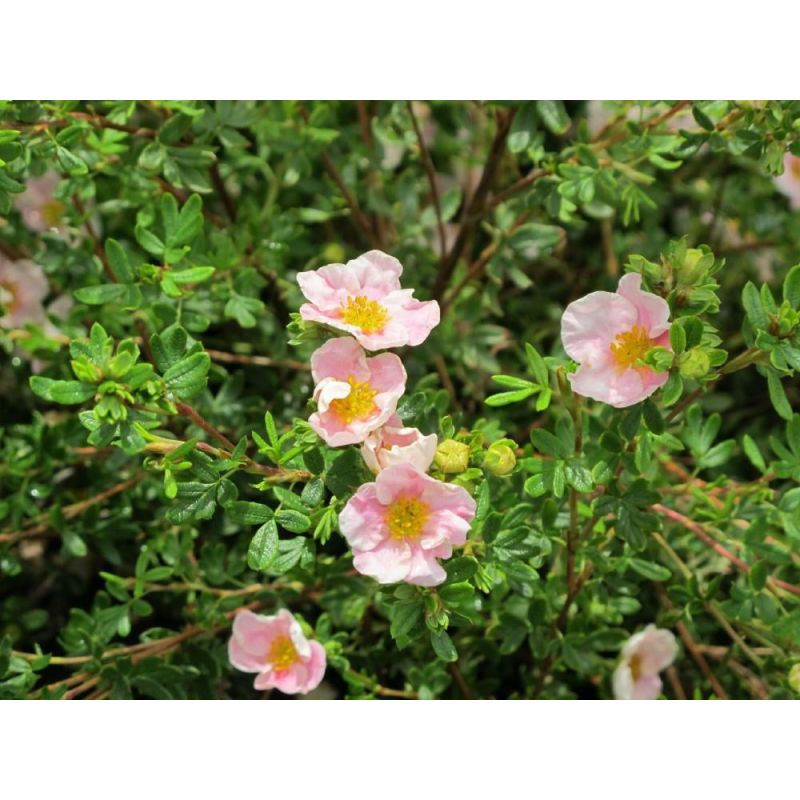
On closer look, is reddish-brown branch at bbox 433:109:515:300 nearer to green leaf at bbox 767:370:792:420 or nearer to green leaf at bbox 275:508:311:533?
green leaf at bbox 767:370:792:420

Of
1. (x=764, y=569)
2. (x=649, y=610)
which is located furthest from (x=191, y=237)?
(x=649, y=610)

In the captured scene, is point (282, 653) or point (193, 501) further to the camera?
point (282, 653)

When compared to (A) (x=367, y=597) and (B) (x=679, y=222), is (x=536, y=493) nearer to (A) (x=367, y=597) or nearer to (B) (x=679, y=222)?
(A) (x=367, y=597)

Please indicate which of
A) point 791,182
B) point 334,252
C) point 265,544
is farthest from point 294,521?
point 791,182

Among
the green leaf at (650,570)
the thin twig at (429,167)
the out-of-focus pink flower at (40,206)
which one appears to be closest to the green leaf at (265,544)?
the green leaf at (650,570)

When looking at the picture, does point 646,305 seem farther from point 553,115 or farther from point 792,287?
point 553,115

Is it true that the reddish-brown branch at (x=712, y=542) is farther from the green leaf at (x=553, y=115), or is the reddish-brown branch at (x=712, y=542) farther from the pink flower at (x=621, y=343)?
the green leaf at (x=553, y=115)

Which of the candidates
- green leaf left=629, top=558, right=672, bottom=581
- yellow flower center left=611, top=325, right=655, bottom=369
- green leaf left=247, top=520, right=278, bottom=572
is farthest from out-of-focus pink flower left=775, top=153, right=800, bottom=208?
green leaf left=247, top=520, right=278, bottom=572
